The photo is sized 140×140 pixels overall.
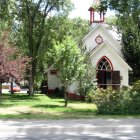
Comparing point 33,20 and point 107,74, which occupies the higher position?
point 33,20

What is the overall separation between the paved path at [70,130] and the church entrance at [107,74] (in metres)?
22.2

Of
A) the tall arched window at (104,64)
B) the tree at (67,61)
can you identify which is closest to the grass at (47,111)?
the tree at (67,61)

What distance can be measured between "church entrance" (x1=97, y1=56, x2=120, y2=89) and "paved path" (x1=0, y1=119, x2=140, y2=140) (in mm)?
22242

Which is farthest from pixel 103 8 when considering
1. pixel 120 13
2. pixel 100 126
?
pixel 100 126

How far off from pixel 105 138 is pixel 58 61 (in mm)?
13655

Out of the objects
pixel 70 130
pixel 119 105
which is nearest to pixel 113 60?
pixel 119 105

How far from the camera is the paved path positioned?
12.6 meters

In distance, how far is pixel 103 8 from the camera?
74.4 feet

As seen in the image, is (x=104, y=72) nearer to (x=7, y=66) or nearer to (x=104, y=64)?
(x=104, y=64)

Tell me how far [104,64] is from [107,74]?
1.29 metres

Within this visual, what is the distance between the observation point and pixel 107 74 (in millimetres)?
39219

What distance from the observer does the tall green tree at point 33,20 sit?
42.0 meters

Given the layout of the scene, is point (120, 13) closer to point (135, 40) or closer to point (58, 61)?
point (58, 61)

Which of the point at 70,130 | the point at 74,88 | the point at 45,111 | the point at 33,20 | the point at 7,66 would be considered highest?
the point at 33,20
